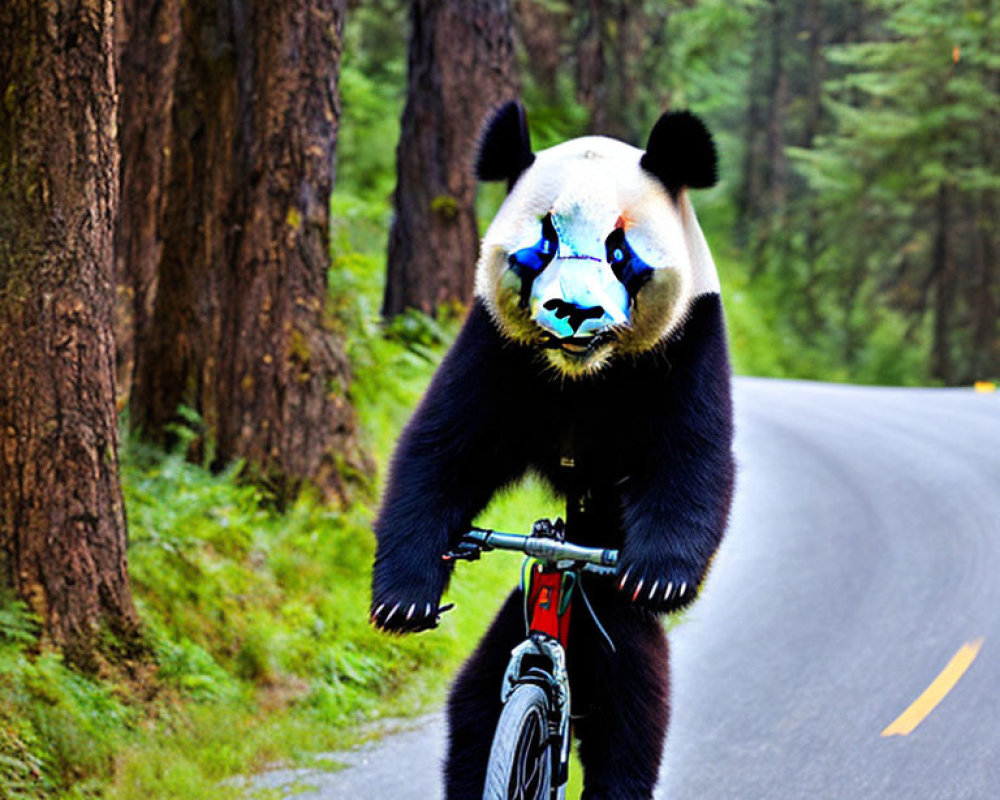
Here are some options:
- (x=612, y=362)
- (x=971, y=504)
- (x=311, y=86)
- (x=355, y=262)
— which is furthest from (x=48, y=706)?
(x=971, y=504)

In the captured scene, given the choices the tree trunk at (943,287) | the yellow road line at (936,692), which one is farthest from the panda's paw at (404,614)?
the tree trunk at (943,287)

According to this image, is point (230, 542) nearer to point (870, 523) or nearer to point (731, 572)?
point (731, 572)

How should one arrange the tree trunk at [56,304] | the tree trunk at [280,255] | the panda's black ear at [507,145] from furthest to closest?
the tree trunk at [280,255], the tree trunk at [56,304], the panda's black ear at [507,145]

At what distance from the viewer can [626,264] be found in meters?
3.42

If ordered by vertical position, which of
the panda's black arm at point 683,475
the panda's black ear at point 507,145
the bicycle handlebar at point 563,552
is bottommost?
the bicycle handlebar at point 563,552

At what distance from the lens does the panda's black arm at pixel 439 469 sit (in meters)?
3.71

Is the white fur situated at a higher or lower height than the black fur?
higher

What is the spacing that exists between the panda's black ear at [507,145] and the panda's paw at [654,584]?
1.21m

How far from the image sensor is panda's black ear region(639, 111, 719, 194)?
363 centimetres

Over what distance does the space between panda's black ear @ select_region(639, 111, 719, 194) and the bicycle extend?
107cm

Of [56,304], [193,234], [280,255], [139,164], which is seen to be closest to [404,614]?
[56,304]

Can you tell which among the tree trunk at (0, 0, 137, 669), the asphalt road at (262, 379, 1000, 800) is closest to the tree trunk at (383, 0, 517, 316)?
the asphalt road at (262, 379, 1000, 800)

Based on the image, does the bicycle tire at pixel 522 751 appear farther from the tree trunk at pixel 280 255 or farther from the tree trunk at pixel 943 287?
the tree trunk at pixel 943 287

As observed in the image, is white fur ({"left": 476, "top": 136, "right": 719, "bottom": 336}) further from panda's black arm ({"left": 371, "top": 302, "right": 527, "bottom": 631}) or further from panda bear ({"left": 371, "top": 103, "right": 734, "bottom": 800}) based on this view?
panda's black arm ({"left": 371, "top": 302, "right": 527, "bottom": 631})
